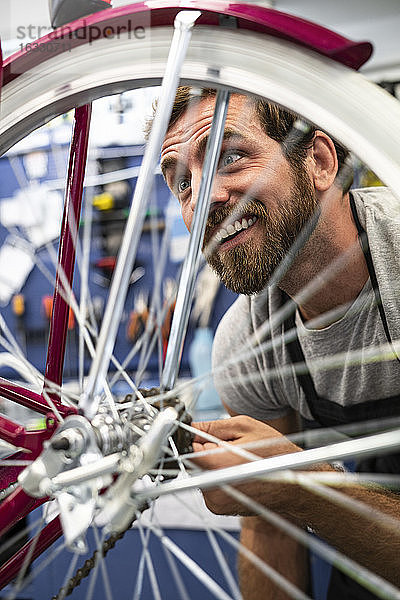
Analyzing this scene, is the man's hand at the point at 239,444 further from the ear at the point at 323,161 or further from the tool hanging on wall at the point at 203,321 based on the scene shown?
the tool hanging on wall at the point at 203,321

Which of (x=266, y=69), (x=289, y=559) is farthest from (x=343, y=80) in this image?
(x=289, y=559)

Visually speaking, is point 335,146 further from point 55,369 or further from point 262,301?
Answer: point 55,369

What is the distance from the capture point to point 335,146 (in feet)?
1.75

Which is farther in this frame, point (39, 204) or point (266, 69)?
point (39, 204)

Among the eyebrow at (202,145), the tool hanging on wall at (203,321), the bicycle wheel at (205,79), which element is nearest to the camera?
the bicycle wheel at (205,79)

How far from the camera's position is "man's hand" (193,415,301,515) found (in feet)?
1.56

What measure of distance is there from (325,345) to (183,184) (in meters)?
0.21

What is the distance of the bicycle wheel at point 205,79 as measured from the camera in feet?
0.94

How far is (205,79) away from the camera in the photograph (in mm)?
322

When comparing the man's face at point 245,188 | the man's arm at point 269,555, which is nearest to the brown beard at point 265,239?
the man's face at point 245,188

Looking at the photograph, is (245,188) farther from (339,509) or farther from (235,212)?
(339,509)

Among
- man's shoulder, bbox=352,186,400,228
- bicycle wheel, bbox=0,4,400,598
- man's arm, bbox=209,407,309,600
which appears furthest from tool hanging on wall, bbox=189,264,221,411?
bicycle wheel, bbox=0,4,400,598

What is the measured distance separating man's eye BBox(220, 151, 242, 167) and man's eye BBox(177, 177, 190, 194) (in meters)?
0.04

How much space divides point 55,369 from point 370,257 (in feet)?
0.92
